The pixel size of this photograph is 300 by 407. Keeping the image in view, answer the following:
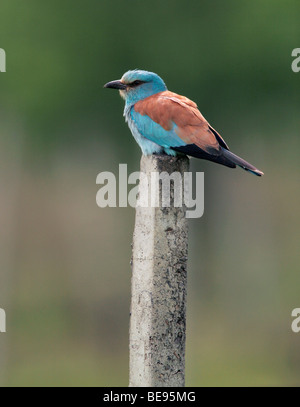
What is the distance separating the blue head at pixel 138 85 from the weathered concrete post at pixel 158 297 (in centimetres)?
147

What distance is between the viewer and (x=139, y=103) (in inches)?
213

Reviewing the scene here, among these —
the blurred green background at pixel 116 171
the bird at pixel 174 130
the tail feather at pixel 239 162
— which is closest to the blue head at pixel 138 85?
the bird at pixel 174 130

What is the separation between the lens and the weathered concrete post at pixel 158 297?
410 cm

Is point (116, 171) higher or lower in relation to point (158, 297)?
higher

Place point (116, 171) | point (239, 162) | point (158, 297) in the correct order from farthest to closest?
1. point (116, 171)
2. point (239, 162)
3. point (158, 297)

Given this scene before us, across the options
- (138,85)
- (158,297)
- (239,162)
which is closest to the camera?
(158,297)

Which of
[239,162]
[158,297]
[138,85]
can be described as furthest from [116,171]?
[158,297]

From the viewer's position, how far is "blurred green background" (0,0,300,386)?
1067 cm

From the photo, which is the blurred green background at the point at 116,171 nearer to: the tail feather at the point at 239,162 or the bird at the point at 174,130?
the bird at the point at 174,130

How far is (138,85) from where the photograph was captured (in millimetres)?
5602

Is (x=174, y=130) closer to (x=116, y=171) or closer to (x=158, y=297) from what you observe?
(x=158, y=297)

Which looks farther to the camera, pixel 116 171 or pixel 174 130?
pixel 116 171

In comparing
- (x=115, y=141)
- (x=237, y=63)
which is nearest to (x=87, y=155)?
(x=115, y=141)

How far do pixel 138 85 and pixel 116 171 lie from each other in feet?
17.9
